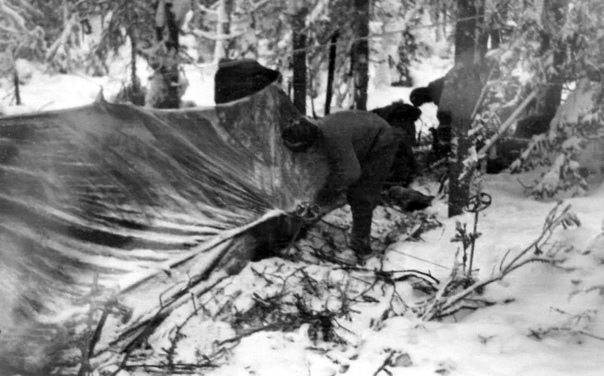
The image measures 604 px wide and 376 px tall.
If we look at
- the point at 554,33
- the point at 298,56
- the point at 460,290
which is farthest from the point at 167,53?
the point at 460,290

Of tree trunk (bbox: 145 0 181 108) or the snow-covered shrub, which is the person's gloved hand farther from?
tree trunk (bbox: 145 0 181 108)

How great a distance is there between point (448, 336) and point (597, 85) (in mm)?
4135

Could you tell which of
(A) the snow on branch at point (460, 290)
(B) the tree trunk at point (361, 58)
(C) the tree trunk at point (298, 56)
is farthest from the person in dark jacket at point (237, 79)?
(A) the snow on branch at point (460, 290)

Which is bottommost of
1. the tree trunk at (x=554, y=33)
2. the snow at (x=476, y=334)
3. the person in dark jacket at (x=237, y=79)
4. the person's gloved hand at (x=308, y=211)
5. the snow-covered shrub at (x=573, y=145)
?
the snow at (x=476, y=334)

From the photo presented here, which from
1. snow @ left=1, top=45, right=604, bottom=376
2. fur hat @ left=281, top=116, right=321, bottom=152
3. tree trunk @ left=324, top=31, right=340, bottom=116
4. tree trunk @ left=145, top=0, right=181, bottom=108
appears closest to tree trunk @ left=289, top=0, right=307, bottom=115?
tree trunk @ left=324, top=31, right=340, bottom=116

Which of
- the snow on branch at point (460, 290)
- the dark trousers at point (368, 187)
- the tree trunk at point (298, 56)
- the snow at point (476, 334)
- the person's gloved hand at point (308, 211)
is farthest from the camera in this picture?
the tree trunk at point (298, 56)

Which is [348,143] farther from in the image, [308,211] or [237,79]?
[237,79]

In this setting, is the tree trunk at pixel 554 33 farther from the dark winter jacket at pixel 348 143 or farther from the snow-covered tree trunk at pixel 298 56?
→ the snow-covered tree trunk at pixel 298 56

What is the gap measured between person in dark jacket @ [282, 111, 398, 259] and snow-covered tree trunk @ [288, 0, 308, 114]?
15.6 feet

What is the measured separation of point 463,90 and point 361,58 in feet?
15.5

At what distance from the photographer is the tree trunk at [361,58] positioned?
1151 centimetres

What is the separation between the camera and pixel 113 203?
4.41m

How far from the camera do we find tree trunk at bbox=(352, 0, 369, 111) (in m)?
11.5

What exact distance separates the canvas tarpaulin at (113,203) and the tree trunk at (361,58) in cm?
553
